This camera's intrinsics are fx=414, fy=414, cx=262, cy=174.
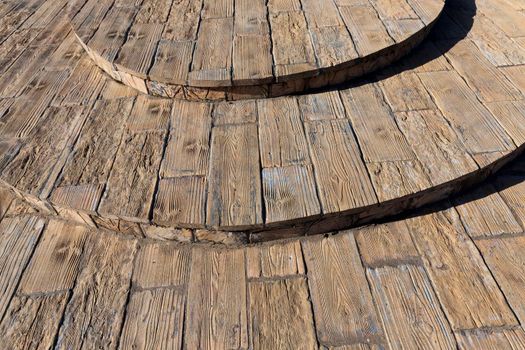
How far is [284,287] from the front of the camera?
1982mm

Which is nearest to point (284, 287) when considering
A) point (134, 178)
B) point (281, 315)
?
point (281, 315)

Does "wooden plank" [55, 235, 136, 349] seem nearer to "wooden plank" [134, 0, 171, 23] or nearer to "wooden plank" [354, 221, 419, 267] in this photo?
"wooden plank" [354, 221, 419, 267]

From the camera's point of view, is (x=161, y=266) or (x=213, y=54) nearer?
(x=161, y=266)

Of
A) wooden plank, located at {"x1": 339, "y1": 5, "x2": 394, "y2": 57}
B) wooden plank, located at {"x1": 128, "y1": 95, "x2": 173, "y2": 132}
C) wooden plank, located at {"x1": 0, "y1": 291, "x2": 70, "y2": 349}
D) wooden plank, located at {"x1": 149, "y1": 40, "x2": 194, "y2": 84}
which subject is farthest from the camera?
wooden plank, located at {"x1": 339, "y1": 5, "x2": 394, "y2": 57}

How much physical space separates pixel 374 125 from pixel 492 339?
4.14 ft

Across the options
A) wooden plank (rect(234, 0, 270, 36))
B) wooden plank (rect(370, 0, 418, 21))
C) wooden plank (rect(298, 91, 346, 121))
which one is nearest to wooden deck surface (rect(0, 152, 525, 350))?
wooden plank (rect(298, 91, 346, 121))

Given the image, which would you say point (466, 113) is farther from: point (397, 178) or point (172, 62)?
point (172, 62)

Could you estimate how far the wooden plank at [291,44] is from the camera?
2.64 meters

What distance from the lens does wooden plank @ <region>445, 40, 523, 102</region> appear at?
2624 millimetres

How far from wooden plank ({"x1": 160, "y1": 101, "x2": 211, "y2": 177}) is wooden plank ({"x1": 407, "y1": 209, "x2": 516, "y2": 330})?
120cm

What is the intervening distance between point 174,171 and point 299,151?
707mm

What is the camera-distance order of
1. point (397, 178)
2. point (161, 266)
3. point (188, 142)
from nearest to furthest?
point (161, 266) < point (397, 178) < point (188, 142)

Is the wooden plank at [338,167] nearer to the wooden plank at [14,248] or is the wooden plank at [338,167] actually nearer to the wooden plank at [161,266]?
the wooden plank at [161,266]

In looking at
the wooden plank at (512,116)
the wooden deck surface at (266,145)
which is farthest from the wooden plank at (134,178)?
the wooden plank at (512,116)
